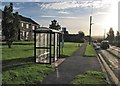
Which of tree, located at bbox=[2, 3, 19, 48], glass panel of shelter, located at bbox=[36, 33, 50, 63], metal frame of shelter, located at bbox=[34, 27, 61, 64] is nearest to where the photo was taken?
metal frame of shelter, located at bbox=[34, 27, 61, 64]

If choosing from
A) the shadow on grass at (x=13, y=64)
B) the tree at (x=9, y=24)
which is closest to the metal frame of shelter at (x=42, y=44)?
the shadow on grass at (x=13, y=64)

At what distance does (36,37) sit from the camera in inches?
604

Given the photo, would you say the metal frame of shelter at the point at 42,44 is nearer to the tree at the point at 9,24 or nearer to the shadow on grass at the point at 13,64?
the shadow on grass at the point at 13,64

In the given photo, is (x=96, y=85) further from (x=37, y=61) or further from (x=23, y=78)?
(x=37, y=61)

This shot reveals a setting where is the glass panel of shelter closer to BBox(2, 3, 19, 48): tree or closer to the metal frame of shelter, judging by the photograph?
the metal frame of shelter

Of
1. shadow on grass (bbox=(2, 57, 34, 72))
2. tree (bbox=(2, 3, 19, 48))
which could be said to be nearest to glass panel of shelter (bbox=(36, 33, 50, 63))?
shadow on grass (bbox=(2, 57, 34, 72))

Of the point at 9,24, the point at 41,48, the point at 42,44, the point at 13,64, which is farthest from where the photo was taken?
the point at 9,24

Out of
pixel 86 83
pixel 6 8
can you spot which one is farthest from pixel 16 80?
pixel 6 8

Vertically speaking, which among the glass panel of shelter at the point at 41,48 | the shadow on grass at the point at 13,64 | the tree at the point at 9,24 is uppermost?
the tree at the point at 9,24

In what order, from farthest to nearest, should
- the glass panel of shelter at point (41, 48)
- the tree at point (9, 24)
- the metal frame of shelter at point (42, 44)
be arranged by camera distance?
1. the tree at point (9, 24)
2. the glass panel of shelter at point (41, 48)
3. the metal frame of shelter at point (42, 44)

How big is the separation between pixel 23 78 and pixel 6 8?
903 inches

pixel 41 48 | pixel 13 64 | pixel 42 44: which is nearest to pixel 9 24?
pixel 42 44

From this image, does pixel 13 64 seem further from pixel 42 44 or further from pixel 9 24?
pixel 9 24

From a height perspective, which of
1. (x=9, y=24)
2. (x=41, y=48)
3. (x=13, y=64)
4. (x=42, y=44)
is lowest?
(x=13, y=64)
